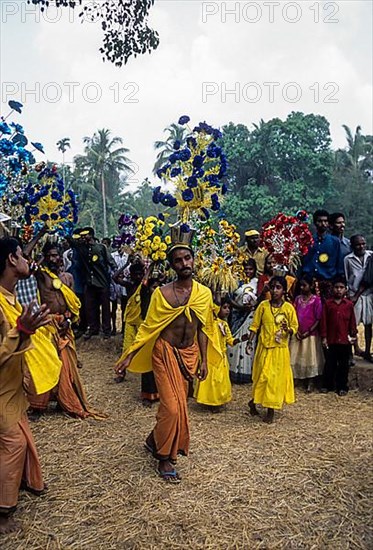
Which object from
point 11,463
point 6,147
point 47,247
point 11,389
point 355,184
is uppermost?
point 355,184

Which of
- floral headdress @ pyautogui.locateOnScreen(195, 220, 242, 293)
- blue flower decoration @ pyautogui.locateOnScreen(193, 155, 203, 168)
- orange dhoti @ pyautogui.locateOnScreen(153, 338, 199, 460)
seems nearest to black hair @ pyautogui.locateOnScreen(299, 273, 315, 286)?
floral headdress @ pyautogui.locateOnScreen(195, 220, 242, 293)

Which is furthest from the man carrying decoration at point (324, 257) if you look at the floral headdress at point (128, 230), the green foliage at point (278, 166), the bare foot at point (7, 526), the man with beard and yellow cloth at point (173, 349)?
the green foliage at point (278, 166)

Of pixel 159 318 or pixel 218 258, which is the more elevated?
pixel 218 258

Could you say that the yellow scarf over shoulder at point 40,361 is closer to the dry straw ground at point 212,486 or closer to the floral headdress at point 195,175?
the dry straw ground at point 212,486

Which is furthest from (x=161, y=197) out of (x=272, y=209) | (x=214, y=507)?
(x=272, y=209)

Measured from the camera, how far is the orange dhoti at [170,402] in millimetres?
4348

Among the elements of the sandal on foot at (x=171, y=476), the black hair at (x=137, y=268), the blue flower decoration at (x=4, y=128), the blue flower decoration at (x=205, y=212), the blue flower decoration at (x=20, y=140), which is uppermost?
the blue flower decoration at (x=4, y=128)

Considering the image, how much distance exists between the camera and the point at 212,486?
4.29 metres

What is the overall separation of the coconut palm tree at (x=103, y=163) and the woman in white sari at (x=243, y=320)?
1251 inches

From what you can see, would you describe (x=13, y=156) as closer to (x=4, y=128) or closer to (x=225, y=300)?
(x=4, y=128)

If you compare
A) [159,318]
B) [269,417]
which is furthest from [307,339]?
[159,318]

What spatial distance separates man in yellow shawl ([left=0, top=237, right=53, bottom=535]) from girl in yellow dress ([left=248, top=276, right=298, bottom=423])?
2.88 m

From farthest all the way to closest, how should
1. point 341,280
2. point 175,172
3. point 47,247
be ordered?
point 341,280
point 47,247
point 175,172

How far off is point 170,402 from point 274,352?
196 centimetres
